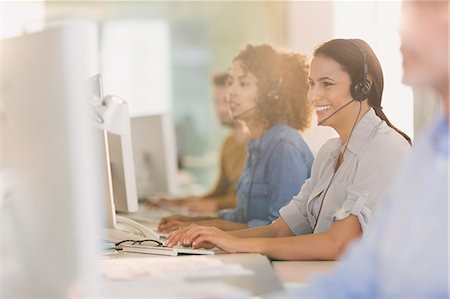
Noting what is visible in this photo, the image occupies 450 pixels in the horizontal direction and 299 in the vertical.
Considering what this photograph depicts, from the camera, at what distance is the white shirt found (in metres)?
2.28

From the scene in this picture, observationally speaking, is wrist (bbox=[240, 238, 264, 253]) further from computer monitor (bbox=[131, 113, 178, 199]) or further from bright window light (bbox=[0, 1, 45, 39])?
computer monitor (bbox=[131, 113, 178, 199])

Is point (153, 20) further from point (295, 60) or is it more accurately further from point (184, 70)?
point (295, 60)

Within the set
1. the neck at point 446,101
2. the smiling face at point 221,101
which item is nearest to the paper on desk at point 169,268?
the neck at point 446,101

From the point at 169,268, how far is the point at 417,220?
72cm

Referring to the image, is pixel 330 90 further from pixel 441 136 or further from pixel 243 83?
pixel 441 136

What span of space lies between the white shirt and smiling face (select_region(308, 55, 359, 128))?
0.06m

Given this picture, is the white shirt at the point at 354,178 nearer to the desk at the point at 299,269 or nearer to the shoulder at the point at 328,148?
the shoulder at the point at 328,148

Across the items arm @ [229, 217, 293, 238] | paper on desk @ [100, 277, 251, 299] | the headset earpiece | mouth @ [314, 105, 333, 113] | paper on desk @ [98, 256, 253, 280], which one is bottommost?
arm @ [229, 217, 293, 238]

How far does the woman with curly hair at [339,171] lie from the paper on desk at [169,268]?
0.16 m

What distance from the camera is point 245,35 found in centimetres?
905

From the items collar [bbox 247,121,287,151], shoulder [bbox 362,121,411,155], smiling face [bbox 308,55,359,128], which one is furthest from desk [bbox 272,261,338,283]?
collar [bbox 247,121,287,151]

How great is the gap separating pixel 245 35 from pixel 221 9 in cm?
47

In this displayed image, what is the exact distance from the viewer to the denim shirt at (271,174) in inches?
122

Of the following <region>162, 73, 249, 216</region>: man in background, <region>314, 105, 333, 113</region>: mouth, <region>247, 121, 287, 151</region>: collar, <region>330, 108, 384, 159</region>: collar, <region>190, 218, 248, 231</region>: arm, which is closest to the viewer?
<region>330, 108, 384, 159</region>: collar
